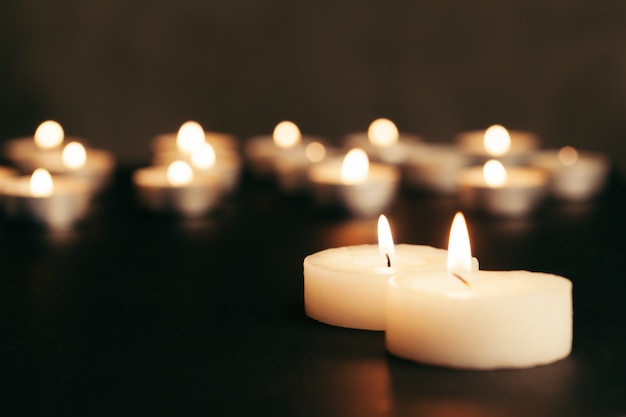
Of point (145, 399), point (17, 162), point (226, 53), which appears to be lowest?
point (145, 399)

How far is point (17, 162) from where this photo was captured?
2268 mm

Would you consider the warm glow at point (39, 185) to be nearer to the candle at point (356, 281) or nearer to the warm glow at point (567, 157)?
the candle at point (356, 281)

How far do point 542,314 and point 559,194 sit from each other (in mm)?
1105

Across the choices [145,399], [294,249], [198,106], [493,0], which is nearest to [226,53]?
[198,106]

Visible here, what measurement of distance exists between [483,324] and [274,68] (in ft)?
7.51

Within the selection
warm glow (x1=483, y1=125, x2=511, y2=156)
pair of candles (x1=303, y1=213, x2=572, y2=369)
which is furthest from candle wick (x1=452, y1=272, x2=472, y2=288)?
warm glow (x1=483, y1=125, x2=511, y2=156)

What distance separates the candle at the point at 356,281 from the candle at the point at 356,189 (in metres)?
0.66

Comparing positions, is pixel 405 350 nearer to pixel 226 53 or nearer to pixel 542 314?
pixel 542 314

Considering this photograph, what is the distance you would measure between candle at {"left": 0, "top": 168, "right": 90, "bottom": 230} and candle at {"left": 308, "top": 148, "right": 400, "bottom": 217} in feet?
1.33

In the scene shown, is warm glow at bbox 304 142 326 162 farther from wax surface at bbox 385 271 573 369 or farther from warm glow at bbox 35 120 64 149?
wax surface at bbox 385 271 573 369

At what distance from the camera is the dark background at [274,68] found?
9.64ft

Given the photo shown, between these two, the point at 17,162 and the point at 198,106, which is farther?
the point at 198,106

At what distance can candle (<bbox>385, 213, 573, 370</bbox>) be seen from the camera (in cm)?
90

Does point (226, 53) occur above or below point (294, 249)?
above
